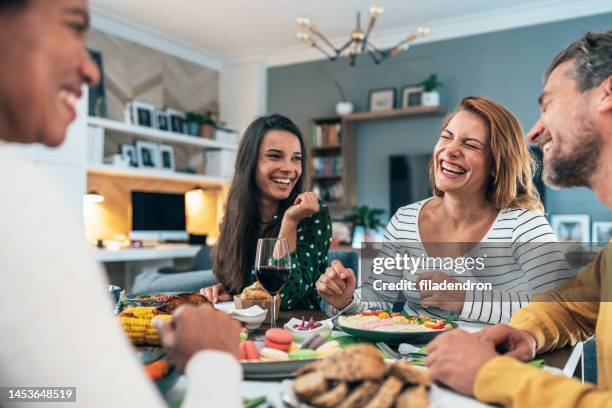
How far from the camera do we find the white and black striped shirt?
1506 millimetres

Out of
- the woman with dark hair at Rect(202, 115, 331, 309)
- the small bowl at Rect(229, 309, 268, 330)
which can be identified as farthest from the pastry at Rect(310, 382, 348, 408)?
the woman with dark hair at Rect(202, 115, 331, 309)

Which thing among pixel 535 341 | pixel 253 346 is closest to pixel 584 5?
pixel 535 341

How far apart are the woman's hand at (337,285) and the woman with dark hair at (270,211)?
38 centimetres

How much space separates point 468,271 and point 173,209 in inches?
186

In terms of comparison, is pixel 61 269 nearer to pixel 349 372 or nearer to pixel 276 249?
pixel 349 372

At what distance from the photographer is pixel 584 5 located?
520cm

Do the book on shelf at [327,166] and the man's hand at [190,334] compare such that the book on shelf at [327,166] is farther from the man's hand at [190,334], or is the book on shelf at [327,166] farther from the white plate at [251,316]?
the man's hand at [190,334]

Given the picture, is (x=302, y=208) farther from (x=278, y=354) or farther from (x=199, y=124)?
(x=199, y=124)

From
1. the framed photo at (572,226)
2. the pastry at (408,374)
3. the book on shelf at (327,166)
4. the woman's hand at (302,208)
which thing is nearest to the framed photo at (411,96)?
the book on shelf at (327,166)

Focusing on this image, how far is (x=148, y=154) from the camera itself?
607cm

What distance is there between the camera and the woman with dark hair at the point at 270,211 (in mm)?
2025

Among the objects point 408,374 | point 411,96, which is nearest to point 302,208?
point 408,374

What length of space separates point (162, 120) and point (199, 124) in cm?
46

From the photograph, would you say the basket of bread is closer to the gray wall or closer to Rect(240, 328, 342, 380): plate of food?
Rect(240, 328, 342, 380): plate of food
